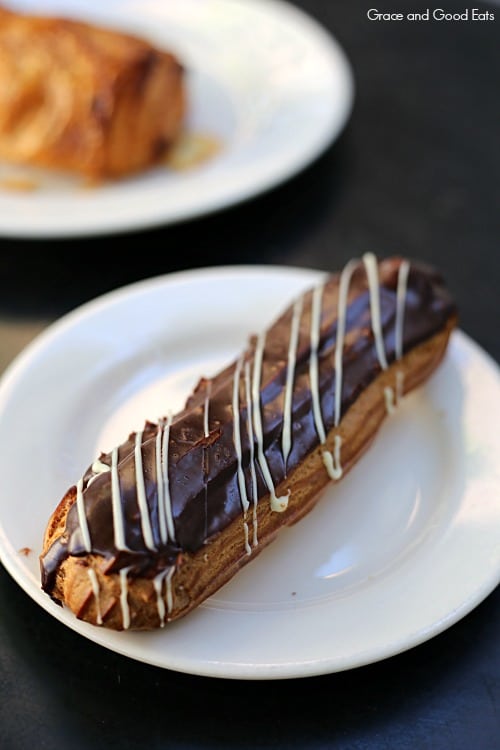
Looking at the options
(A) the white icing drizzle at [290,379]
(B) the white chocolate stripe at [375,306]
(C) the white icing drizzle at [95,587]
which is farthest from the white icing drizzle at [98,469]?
(B) the white chocolate stripe at [375,306]

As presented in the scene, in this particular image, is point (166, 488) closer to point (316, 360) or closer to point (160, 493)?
point (160, 493)

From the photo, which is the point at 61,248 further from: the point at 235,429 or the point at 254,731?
the point at 254,731

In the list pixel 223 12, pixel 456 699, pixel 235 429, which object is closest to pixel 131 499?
pixel 235 429

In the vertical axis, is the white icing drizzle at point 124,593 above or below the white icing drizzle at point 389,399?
below

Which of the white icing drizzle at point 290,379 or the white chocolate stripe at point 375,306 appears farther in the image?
the white chocolate stripe at point 375,306

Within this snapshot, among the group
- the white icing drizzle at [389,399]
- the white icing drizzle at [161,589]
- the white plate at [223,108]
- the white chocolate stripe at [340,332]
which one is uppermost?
the white plate at [223,108]

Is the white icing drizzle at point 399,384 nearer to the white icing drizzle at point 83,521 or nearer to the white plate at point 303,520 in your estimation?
the white plate at point 303,520

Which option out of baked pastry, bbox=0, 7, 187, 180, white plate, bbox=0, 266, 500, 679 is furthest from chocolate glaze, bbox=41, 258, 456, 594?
baked pastry, bbox=0, 7, 187, 180
